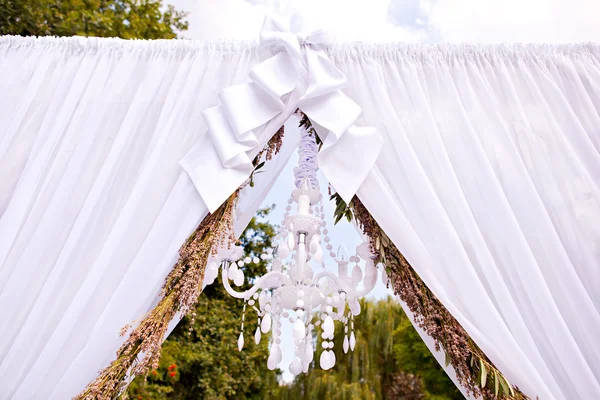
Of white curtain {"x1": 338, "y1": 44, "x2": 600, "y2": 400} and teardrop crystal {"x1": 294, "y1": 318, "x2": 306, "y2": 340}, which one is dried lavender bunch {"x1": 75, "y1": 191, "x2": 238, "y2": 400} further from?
white curtain {"x1": 338, "y1": 44, "x2": 600, "y2": 400}

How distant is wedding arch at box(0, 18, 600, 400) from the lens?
1449mm

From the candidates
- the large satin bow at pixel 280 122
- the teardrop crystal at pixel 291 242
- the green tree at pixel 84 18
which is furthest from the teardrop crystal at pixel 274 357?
the green tree at pixel 84 18

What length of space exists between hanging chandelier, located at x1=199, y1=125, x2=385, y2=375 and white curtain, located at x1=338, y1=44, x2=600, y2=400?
0.20 m

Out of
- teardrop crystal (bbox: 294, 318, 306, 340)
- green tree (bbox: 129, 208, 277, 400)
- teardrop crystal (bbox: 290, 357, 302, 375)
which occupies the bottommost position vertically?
teardrop crystal (bbox: 290, 357, 302, 375)

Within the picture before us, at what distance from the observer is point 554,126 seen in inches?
67.9

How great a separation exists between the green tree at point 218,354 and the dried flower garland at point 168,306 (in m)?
2.78

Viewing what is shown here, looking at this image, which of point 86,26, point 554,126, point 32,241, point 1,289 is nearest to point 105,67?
point 32,241

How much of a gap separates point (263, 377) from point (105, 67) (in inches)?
147

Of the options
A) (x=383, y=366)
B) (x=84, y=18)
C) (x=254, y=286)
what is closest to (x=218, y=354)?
(x=383, y=366)

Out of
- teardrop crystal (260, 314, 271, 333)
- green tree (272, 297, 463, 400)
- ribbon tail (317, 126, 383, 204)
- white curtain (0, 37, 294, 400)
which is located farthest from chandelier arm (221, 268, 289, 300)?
green tree (272, 297, 463, 400)

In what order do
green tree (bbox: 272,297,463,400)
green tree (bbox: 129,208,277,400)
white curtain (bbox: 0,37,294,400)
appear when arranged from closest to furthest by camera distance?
white curtain (bbox: 0,37,294,400) → green tree (bbox: 129,208,277,400) → green tree (bbox: 272,297,463,400)

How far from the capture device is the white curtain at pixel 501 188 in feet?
4.77

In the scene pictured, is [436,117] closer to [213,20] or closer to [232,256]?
[232,256]

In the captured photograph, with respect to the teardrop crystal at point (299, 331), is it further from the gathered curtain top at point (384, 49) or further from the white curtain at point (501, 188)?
the gathered curtain top at point (384, 49)
